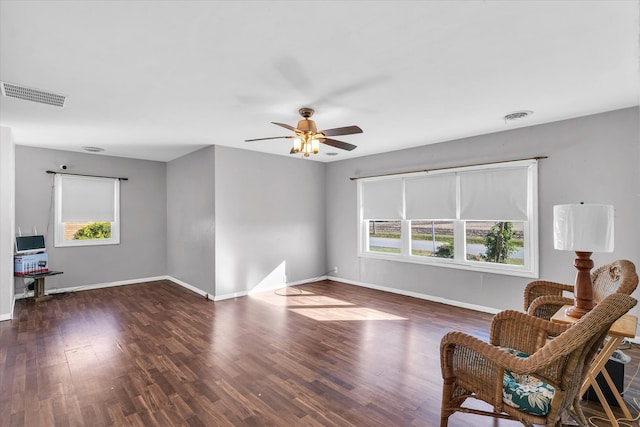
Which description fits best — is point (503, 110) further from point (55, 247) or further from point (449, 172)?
point (55, 247)

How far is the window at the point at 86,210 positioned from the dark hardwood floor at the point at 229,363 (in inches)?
53.3

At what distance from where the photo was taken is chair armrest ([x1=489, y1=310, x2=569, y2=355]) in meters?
1.99

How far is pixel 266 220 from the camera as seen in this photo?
577 centimetres

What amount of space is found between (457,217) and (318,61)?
3.47m

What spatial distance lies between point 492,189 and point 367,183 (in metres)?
2.28

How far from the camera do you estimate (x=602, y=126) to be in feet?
11.6

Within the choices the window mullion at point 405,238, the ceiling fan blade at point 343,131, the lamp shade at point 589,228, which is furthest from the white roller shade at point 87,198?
the lamp shade at point 589,228

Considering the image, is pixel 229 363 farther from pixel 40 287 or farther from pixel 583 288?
pixel 40 287

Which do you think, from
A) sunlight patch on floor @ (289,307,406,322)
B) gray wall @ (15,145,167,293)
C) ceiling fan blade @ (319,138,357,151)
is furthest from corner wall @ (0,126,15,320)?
ceiling fan blade @ (319,138,357,151)

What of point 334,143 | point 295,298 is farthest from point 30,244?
point 334,143

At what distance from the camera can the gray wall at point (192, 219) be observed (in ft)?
17.0

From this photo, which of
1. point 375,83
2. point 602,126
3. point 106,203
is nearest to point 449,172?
point 602,126

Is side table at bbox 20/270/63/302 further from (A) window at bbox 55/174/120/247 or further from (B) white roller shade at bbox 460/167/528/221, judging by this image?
(B) white roller shade at bbox 460/167/528/221

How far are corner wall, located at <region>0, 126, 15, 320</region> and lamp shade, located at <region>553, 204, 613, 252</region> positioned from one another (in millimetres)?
6126
